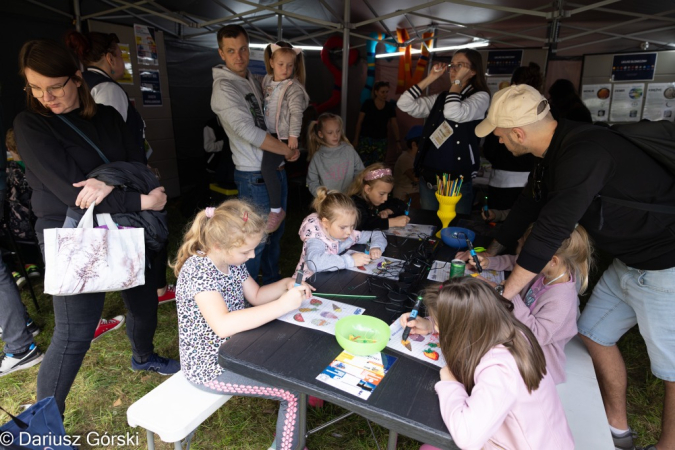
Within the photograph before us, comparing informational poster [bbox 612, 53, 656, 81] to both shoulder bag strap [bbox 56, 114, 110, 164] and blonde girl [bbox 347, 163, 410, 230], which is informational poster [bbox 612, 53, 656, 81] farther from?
shoulder bag strap [bbox 56, 114, 110, 164]

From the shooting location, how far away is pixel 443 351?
4.04 feet

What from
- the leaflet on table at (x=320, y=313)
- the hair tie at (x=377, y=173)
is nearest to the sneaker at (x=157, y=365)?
the leaflet on table at (x=320, y=313)

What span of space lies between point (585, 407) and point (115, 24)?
18.6 ft

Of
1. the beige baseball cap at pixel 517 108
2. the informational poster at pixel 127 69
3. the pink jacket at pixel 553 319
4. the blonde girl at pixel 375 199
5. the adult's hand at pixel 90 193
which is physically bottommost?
the pink jacket at pixel 553 319

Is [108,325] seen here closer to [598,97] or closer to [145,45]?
[145,45]

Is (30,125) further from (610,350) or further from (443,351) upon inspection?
(610,350)

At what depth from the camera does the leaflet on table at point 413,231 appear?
243cm

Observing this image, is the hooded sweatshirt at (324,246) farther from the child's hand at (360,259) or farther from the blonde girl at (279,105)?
the blonde girl at (279,105)

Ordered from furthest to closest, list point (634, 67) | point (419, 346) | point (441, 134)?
1. point (634, 67)
2. point (441, 134)
3. point (419, 346)

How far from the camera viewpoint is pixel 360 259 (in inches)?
76.7

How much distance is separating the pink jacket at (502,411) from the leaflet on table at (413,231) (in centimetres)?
126

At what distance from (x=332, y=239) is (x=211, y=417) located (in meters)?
1.05

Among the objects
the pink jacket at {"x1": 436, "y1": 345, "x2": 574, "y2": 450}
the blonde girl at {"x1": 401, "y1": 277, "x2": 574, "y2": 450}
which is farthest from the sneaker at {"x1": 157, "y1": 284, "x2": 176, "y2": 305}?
the pink jacket at {"x1": 436, "y1": 345, "x2": 574, "y2": 450}

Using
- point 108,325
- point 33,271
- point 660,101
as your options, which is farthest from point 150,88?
point 660,101
